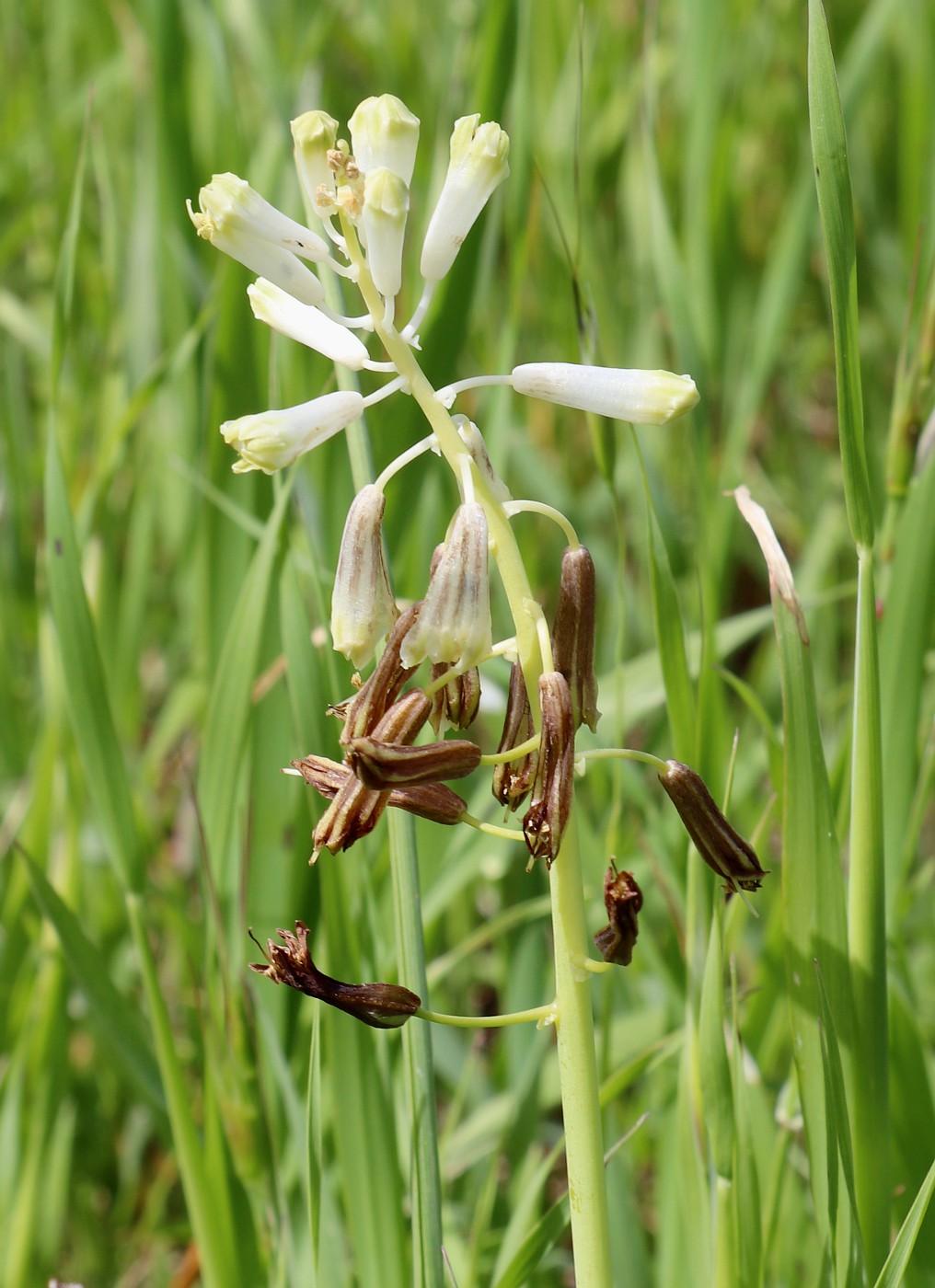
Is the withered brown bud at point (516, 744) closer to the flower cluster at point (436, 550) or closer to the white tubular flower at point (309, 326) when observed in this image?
the flower cluster at point (436, 550)

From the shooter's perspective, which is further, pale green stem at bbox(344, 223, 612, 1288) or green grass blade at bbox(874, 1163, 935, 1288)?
green grass blade at bbox(874, 1163, 935, 1288)

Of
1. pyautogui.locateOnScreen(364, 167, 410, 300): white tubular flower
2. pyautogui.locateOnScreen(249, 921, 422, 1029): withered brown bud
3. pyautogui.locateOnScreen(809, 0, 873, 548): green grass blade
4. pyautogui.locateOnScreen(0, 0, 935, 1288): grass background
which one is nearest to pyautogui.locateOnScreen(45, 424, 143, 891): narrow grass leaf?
pyautogui.locateOnScreen(0, 0, 935, 1288): grass background

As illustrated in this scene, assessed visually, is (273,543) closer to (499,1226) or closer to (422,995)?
(422,995)

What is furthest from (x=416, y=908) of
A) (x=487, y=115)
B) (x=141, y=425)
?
(x=141, y=425)

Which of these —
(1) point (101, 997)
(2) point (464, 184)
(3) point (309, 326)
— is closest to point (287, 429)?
(3) point (309, 326)

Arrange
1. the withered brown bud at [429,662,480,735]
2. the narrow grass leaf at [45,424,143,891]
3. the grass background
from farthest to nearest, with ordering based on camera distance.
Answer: the narrow grass leaf at [45,424,143,891] < the grass background < the withered brown bud at [429,662,480,735]

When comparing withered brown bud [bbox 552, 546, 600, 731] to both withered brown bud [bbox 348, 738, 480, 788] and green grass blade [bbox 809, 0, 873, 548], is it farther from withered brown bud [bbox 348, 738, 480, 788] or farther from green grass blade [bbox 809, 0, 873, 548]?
green grass blade [bbox 809, 0, 873, 548]

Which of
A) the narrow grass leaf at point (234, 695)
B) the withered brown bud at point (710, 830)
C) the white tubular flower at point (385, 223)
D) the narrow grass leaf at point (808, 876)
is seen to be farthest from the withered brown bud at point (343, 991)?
the narrow grass leaf at point (234, 695)
